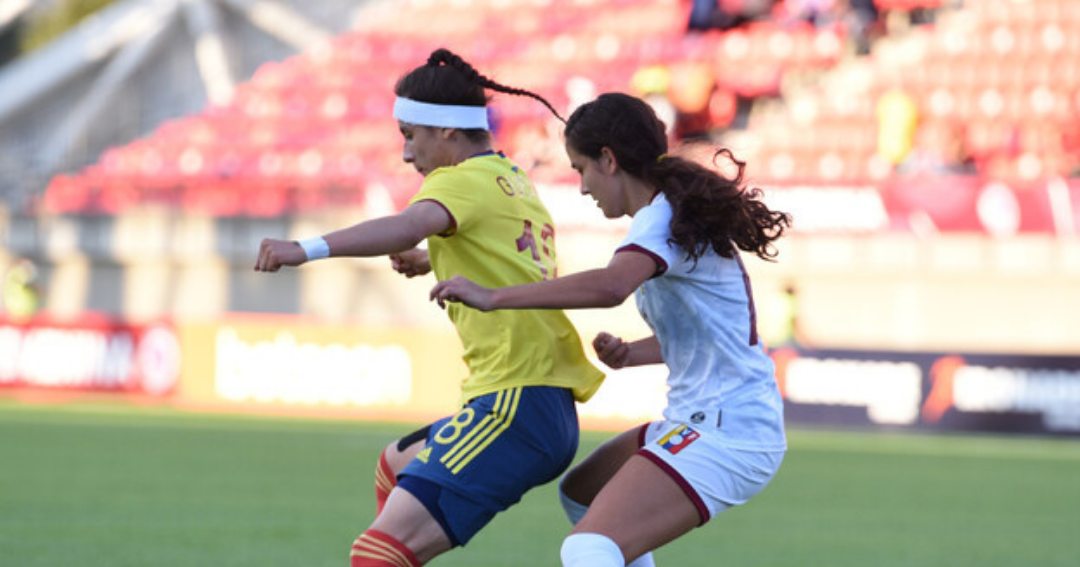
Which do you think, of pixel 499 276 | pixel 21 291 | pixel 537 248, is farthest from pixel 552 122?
pixel 499 276

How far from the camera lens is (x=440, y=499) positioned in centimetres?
486

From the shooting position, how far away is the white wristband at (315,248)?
4.57 m

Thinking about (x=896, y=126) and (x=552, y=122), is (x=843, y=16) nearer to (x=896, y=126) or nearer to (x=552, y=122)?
(x=896, y=126)

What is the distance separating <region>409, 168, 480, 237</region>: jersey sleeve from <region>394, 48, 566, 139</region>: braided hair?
0.94 ft

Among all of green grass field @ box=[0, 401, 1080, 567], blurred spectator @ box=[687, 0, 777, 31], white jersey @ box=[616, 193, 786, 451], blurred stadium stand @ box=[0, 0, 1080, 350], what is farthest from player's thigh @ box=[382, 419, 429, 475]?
blurred spectator @ box=[687, 0, 777, 31]

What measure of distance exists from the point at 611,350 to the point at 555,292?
0.87 meters

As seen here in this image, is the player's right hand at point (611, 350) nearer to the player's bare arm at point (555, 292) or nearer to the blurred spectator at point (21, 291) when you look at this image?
the player's bare arm at point (555, 292)

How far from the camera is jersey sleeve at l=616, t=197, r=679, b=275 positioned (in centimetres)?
468

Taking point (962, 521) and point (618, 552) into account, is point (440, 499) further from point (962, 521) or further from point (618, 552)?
point (962, 521)

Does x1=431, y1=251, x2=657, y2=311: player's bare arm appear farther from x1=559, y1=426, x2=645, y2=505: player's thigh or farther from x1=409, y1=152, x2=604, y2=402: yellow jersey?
x1=559, y1=426, x2=645, y2=505: player's thigh

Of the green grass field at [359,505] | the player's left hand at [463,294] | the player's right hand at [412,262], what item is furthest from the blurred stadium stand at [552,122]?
the player's left hand at [463,294]

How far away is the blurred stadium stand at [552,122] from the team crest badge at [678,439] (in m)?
15.0

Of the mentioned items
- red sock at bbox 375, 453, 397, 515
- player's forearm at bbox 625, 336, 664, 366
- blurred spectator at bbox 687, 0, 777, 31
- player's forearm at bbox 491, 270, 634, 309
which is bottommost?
red sock at bbox 375, 453, 397, 515

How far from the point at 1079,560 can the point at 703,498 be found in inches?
178
